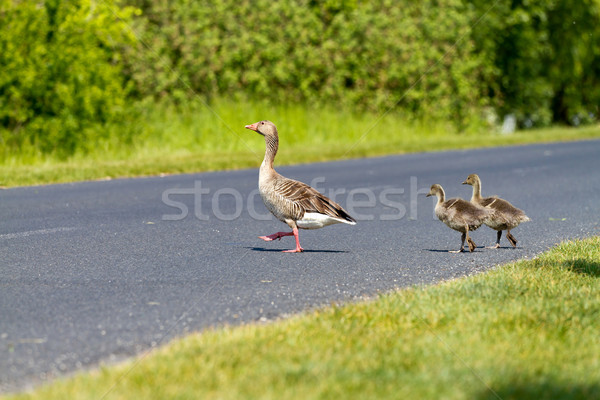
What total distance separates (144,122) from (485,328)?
53.6 ft

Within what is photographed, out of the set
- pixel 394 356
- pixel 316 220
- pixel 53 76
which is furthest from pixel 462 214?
pixel 53 76

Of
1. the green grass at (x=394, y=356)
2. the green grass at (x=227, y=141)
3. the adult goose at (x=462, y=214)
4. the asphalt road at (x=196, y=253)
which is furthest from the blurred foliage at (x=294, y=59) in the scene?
the green grass at (x=394, y=356)

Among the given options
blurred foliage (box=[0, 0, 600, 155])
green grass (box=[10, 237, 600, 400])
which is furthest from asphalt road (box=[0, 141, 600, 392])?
blurred foliage (box=[0, 0, 600, 155])

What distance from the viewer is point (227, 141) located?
71.7 ft

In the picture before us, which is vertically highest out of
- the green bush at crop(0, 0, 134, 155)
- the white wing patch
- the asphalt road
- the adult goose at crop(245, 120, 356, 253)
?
the green bush at crop(0, 0, 134, 155)

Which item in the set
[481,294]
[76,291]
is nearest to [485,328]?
[481,294]

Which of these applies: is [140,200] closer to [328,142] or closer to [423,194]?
[423,194]

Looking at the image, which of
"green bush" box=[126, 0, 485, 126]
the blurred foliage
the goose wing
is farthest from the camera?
"green bush" box=[126, 0, 485, 126]

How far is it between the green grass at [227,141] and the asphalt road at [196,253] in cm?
128

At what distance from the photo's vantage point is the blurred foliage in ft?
62.2

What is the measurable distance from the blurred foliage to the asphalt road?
4.61 metres

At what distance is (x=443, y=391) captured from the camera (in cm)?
447

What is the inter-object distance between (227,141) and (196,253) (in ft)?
43.3

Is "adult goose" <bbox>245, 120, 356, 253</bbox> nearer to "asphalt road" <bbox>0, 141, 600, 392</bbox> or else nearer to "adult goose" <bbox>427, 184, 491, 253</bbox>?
"asphalt road" <bbox>0, 141, 600, 392</bbox>
